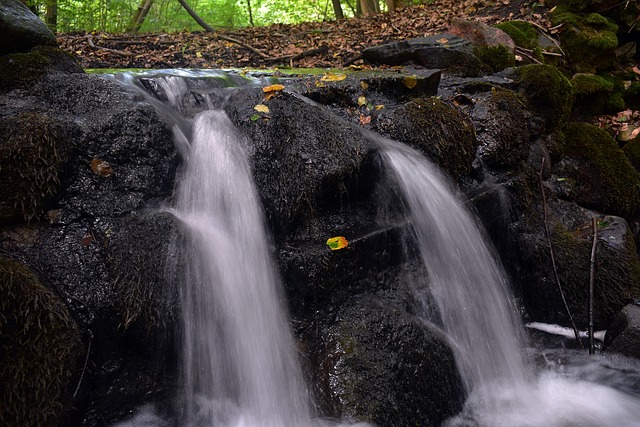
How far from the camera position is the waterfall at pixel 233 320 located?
9.35 feet

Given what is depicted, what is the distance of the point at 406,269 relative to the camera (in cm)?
353

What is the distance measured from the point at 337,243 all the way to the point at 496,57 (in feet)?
15.4

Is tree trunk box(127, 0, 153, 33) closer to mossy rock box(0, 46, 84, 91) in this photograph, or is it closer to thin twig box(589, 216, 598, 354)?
mossy rock box(0, 46, 84, 91)

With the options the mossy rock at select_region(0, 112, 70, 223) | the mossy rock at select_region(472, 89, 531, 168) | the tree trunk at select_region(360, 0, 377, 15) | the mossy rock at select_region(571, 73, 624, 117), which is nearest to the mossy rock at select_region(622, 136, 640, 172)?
the mossy rock at select_region(571, 73, 624, 117)

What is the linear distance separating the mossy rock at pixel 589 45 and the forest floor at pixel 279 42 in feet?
1.67

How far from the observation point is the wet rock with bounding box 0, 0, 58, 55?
12.7ft

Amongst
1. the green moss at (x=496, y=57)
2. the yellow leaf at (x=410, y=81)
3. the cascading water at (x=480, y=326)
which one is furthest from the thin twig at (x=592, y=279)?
the green moss at (x=496, y=57)

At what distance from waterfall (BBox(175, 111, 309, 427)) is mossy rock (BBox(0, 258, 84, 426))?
0.66m

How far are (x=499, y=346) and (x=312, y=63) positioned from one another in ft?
19.7

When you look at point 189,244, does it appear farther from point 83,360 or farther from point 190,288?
point 83,360

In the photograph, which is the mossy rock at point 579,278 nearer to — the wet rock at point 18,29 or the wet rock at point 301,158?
the wet rock at point 301,158

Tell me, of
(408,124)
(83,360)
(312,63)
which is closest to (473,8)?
(312,63)

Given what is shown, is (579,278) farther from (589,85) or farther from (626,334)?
(589,85)

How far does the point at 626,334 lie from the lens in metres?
3.49
